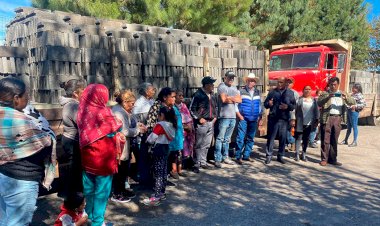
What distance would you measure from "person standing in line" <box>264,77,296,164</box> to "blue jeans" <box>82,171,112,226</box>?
13.5 feet

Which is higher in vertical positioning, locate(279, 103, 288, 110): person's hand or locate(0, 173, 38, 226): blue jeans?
locate(279, 103, 288, 110): person's hand

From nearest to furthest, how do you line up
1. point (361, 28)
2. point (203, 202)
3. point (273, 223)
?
1. point (273, 223)
2. point (203, 202)
3. point (361, 28)

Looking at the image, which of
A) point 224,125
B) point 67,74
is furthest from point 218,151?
point 67,74

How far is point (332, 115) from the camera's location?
6461 millimetres

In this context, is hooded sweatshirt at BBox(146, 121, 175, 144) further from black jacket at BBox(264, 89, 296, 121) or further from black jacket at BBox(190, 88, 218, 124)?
black jacket at BBox(264, 89, 296, 121)

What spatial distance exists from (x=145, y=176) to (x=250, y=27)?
13.6 m

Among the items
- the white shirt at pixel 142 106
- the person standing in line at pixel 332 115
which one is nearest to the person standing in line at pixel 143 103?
the white shirt at pixel 142 106

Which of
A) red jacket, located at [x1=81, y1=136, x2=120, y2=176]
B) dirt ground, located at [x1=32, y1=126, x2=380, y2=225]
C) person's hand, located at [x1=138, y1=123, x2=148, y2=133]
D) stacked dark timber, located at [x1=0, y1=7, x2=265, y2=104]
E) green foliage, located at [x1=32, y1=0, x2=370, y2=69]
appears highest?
green foliage, located at [x1=32, y1=0, x2=370, y2=69]

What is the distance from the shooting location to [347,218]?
402 cm

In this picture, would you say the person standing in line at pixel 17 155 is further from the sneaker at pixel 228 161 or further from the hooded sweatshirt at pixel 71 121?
the sneaker at pixel 228 161

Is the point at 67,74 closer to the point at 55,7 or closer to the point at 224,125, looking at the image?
the point at 224,125

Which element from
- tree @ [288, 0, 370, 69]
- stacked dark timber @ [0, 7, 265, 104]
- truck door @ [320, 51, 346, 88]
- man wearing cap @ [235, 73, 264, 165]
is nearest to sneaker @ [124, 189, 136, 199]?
stacked dark timber @ [0, 7, 265, 104]

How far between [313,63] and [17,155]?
949 centimetres

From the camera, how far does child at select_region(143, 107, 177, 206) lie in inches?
168
